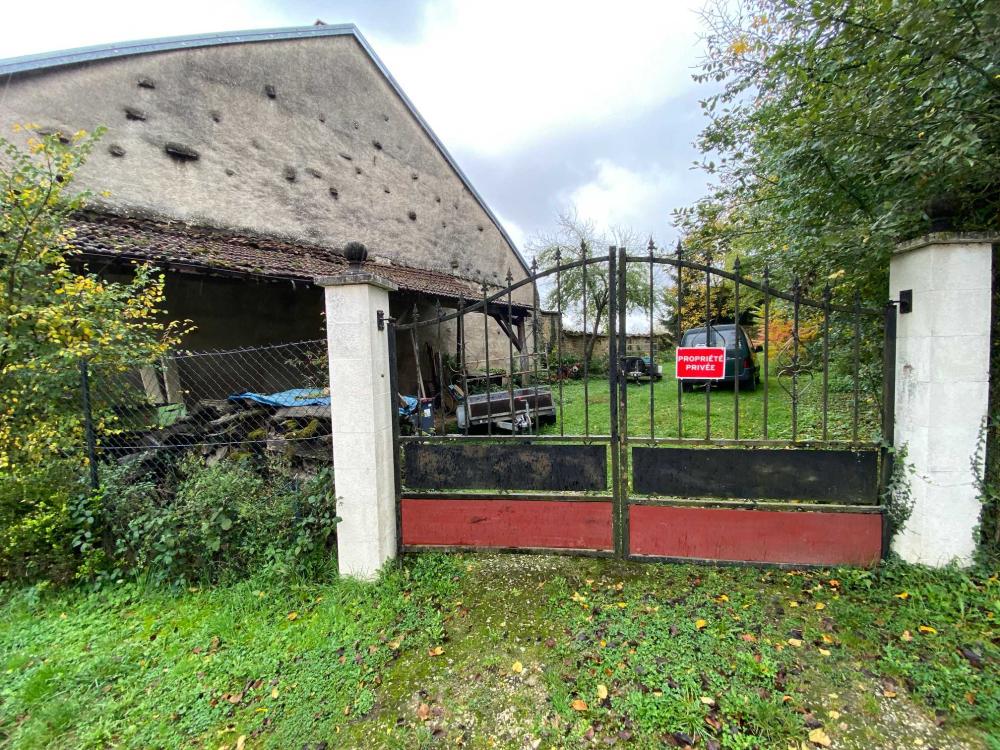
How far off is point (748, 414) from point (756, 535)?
3835 mm

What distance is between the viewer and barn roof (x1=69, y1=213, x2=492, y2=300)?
4727mm

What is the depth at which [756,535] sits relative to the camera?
2754 mm

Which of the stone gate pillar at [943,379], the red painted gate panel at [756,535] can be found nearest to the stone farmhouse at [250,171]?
the red painted gate panel at [756,535]

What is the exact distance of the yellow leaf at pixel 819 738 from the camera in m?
1.67

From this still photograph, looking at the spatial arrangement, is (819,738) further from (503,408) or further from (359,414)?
(503,408)

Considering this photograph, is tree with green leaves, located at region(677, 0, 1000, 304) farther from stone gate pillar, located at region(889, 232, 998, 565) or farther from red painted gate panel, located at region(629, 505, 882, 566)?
red painted gate panel, located at region(629, 505, 882, 566)

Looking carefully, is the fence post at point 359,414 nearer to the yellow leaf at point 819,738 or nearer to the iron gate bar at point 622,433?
the iron gate bar at point 622,433

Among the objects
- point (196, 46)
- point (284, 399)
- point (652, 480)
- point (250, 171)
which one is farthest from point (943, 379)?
point (196, 46)

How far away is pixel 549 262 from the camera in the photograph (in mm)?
16297

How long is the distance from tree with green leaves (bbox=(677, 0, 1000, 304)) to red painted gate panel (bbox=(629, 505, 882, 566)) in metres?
1.61

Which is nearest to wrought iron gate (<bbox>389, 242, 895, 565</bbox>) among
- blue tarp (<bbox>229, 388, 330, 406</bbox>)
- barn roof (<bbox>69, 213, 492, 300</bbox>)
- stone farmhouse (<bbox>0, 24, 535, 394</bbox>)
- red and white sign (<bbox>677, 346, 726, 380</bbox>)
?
red and white sign (<bbox>677, 346, 726, 380</bbox>)

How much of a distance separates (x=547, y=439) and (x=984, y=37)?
9.94 ft

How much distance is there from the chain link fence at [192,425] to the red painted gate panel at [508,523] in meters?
0.91

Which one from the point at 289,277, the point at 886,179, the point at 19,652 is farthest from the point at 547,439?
the point at 289,277
